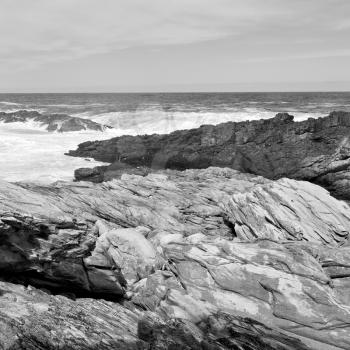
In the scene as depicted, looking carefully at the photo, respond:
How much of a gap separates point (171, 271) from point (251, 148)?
63.6ft

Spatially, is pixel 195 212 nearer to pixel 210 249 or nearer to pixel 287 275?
pixel 210 249

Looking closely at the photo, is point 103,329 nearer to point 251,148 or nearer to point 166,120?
point 251,148

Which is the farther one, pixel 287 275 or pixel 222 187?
pixel 222 187

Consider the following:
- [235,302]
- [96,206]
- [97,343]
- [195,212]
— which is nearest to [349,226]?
[195,212]

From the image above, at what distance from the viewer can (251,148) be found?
29859 mm

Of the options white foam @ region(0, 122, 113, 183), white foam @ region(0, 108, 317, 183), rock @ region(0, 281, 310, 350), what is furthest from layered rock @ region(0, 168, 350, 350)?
white foam @ region(0, 108, 317, 183)

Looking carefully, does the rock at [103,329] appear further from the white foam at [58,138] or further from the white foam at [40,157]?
the white foam at [58,138]

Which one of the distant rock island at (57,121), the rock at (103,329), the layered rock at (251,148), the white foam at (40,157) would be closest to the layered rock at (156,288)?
the rock at (103,329)

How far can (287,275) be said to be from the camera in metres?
11.0

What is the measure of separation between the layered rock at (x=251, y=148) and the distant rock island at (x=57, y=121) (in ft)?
87.7

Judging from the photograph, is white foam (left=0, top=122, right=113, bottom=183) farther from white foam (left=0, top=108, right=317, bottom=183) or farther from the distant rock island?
the distant rock island

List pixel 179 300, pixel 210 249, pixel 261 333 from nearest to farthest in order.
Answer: pixel 261 333 < pixel 179 300 < pixel 210 249

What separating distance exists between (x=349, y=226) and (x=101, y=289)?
410 inches

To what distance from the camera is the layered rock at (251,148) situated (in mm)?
27062
